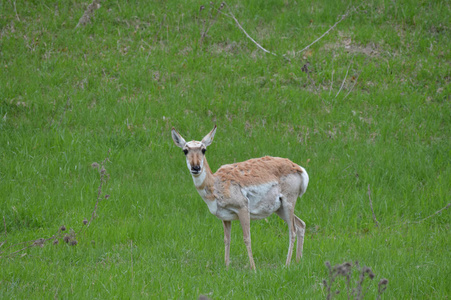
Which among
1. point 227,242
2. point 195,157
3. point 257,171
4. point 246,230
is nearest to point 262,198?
point 257,171

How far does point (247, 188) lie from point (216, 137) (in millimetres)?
4695

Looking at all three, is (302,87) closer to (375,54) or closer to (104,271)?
(375,54)

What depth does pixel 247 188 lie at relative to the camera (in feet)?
25.2

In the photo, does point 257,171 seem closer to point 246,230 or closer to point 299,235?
point 246,230

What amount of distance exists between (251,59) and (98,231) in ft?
25.7

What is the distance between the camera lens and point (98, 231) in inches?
342

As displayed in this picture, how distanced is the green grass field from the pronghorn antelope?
2.16 ft

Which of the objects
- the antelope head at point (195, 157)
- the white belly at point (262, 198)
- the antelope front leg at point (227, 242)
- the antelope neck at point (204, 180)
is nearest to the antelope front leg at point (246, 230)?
the white belly at point (262, 198)

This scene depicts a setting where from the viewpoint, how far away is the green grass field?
24.1 ft

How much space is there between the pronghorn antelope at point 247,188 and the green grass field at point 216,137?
0.66 m

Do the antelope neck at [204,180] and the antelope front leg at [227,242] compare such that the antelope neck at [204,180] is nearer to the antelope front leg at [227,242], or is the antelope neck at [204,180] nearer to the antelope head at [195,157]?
the antelope head at [195,157]

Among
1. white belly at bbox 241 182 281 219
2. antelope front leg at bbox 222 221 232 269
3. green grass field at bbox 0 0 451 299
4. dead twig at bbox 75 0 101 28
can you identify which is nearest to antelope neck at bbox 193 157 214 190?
white belly at bbox 241 182 281 219

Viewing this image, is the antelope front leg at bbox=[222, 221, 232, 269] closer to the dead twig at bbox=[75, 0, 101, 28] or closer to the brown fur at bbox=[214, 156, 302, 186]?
the brown fur at bbox=[214, 156, 302, 186]

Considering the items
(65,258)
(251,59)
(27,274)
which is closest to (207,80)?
(251,59)
